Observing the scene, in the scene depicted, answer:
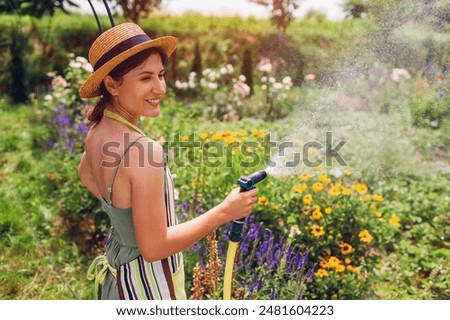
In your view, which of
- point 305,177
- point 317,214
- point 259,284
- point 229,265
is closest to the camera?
point 229,265

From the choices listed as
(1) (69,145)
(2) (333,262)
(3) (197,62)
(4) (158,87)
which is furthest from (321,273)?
(3) (197,62)

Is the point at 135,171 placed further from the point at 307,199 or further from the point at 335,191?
the point at 335,191

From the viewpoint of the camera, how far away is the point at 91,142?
6.15 ft

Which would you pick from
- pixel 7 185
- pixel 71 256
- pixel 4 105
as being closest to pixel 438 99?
pixel 71 256

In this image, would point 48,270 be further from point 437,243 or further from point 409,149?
point 409,149

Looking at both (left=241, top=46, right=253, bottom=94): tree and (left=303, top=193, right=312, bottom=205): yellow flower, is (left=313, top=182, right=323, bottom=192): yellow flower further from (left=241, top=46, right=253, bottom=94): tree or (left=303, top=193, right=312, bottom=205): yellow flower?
(left=241, top=46, right=253, bottom=94): tree

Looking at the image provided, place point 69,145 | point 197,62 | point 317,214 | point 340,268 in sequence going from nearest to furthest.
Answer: point 340,268 → point 317,214 → point 69,145 → point 197,62

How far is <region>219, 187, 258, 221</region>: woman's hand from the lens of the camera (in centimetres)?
185

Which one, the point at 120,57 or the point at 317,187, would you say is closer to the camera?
the point at 120,57

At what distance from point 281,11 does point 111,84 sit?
4.83 meters

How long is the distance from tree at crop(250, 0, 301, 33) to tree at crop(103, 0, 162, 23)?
124cm

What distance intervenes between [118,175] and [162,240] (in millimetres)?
250

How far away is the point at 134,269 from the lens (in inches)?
75.7

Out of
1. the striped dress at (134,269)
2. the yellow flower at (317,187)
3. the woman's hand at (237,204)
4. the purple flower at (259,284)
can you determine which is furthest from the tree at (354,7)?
the striped dress at (134,269)
